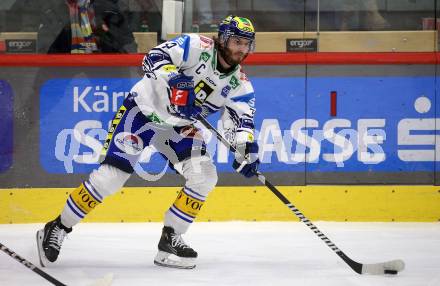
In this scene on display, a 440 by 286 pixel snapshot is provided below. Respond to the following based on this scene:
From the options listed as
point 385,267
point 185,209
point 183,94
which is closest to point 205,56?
point 183,94

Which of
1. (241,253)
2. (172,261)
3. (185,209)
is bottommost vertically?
(241,253)

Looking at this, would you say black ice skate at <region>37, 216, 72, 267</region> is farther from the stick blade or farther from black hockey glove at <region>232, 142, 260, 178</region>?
the stick blade

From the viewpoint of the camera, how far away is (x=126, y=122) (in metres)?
4.21

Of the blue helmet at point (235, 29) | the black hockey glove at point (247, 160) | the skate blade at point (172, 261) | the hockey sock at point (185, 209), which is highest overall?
the blue helmet at point (235, 29)

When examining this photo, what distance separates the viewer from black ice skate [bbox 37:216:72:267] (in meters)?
4.11

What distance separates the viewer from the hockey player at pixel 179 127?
4.13 metres

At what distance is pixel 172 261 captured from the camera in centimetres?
417

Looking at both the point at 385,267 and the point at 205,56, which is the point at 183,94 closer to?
the point at 205,56

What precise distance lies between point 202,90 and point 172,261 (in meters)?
0.82

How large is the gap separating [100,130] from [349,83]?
63.6 inches

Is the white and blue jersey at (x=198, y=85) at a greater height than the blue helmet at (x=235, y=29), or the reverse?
the blue helmet at (x=235, y=29)

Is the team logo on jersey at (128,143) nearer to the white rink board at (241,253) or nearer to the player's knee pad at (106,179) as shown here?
the player's knee pad at (106,179)

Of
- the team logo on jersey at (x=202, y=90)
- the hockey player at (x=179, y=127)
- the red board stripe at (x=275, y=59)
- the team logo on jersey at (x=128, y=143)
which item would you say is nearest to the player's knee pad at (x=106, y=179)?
the hockey player at (x=179, y=127)

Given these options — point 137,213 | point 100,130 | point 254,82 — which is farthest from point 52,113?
point 254,82
